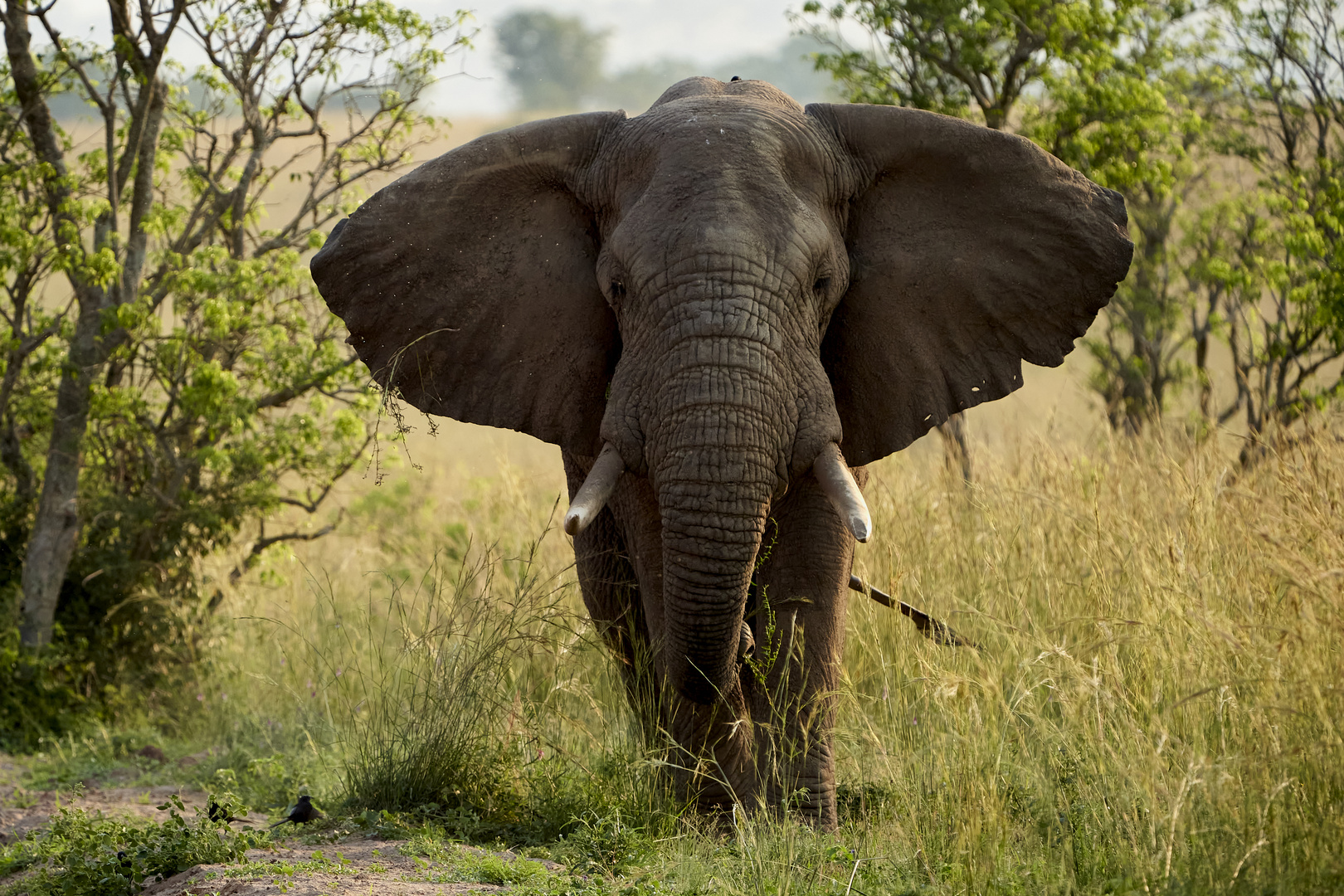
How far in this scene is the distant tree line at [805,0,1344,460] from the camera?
30.1 feet

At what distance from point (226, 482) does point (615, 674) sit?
354cm

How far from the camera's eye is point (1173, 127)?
954 cm

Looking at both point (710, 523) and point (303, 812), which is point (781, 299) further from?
point (303, 812)

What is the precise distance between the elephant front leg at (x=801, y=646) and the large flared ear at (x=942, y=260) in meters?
0.42

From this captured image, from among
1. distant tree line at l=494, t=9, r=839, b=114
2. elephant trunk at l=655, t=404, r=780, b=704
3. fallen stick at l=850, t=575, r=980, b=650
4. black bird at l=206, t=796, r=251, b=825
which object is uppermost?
distant tree line at l=494, t=9, r=839, b=114

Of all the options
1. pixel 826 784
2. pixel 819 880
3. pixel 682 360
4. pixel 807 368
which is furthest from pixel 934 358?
pixel 819 880

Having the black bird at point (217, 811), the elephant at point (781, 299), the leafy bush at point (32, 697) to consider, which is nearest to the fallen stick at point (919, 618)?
the elephant at point (781, 299)

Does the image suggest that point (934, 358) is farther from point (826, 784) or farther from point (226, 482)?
point (226, 482)

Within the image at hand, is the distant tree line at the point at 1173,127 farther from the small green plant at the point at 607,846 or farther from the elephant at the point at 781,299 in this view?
the small green plant at the point at 607,846

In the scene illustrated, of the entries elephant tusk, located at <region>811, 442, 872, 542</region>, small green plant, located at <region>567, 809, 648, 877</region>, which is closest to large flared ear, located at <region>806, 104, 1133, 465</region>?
elephant tusk, located at <region>811, 442, 872, 542</region>

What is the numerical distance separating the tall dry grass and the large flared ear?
0.77 metres

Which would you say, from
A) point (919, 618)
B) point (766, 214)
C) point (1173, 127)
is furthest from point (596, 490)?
point (1173, 127)

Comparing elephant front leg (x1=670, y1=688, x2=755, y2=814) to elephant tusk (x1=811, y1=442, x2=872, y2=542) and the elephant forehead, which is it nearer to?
elephant tusk (x1=811, y1=442, x2=872, y2=542)

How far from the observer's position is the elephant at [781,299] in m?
4.68
